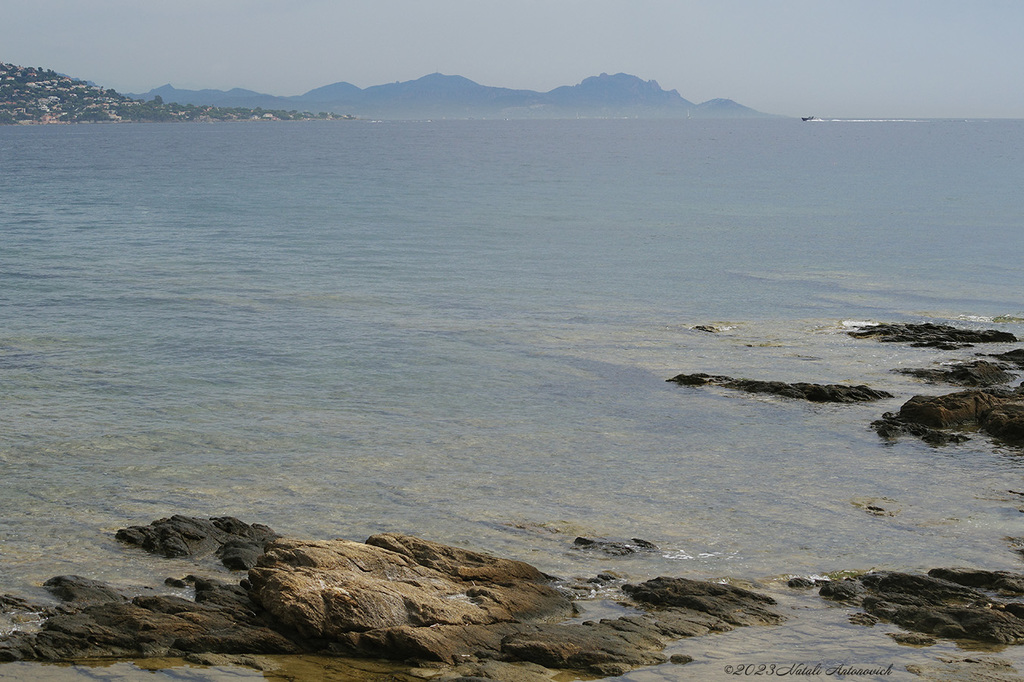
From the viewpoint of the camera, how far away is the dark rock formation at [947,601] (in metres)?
9.73

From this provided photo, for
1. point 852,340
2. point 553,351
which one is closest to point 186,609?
point 553,351

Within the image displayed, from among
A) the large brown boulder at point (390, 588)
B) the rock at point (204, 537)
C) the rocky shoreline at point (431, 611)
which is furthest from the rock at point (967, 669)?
the rock at point (204, 537)

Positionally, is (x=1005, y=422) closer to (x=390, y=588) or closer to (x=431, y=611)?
(x=431, y=611)

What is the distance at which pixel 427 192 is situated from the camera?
222 ft

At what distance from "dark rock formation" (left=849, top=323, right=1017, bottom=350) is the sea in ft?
2.25

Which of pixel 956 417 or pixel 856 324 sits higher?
pixel 856 324

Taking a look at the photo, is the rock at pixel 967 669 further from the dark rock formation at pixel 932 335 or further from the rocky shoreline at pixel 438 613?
the dark rock formation at pixel 932 335

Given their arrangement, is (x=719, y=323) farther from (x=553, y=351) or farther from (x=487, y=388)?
(x=487, y=388)

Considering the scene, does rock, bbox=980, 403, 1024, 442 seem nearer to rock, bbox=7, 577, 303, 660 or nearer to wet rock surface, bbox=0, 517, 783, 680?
wet rock surface, bbox=0, 517, 783, 680

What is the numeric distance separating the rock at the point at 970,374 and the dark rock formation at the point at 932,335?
8.46ft

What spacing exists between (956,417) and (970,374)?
2889 millimetres

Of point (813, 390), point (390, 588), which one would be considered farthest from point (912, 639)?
point (813, 390)

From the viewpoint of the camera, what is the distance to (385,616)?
369 inches

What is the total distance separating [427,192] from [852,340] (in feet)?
154
